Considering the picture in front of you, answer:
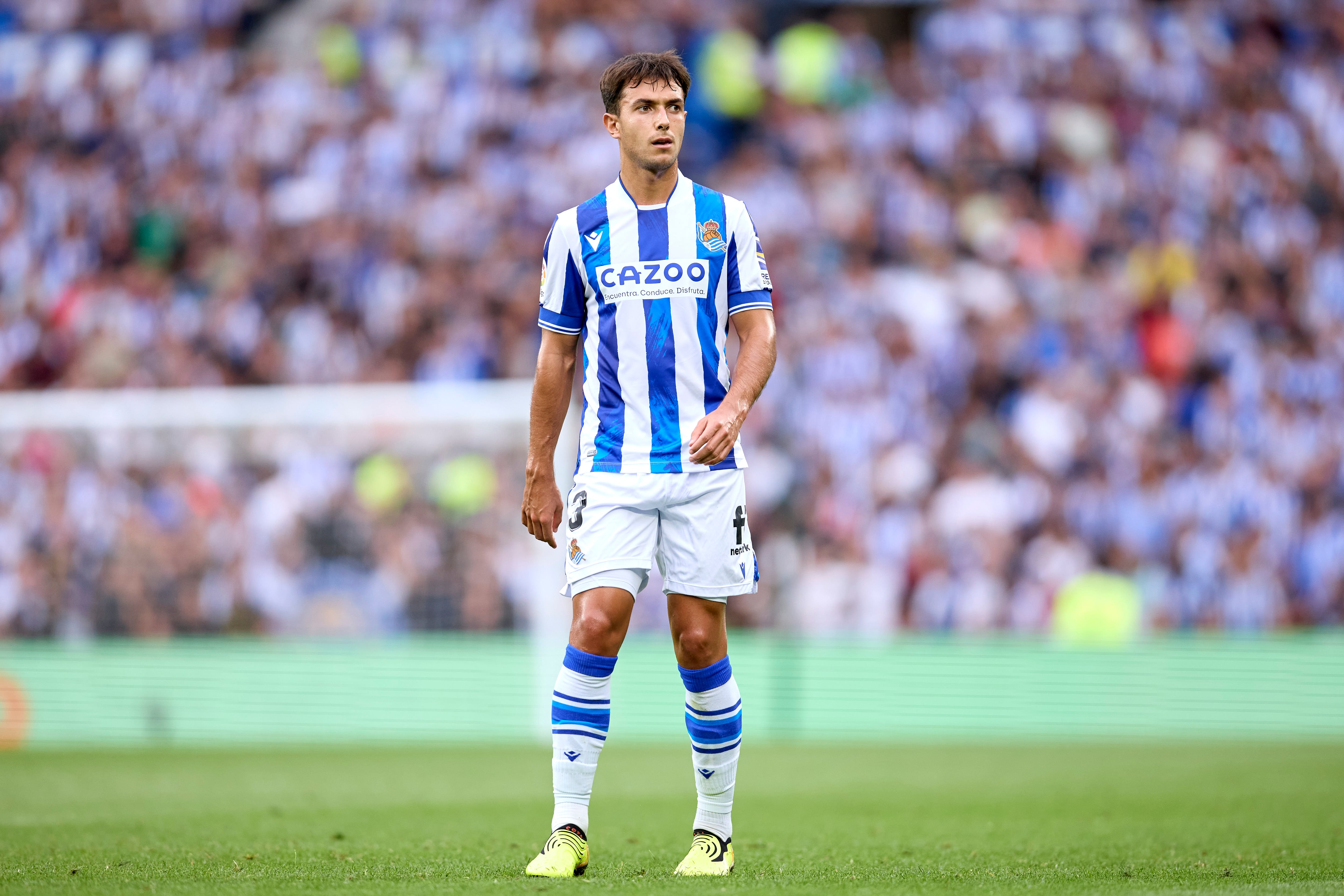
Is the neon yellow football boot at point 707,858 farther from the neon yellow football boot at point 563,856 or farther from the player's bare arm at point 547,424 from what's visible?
the player's bare arm at point 547,424

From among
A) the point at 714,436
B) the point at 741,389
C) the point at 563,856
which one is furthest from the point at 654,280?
the point at 563,856

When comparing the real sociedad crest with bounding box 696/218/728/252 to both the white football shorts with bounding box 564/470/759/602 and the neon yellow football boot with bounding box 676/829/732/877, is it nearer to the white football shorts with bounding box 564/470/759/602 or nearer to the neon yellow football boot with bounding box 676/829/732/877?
the white football shorts with bounding box 564/470/759/602

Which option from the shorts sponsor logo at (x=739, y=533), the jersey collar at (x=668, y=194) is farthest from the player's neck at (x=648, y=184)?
the shorts sponsor logo at (x=739, y=533)

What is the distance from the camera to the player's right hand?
17.7 ft

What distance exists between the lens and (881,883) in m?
4.89

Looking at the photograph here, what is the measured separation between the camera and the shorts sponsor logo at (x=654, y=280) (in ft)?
17.4

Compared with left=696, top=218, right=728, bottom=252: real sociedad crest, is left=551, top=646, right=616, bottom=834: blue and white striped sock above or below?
below

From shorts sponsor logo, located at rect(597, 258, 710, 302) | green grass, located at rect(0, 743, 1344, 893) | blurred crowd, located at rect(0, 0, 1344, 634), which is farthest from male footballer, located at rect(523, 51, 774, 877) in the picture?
blurred crowd, located at rect(0, 0, 1344, 634)

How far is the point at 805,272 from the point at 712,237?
1205 cm

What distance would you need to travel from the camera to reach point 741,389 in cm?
526

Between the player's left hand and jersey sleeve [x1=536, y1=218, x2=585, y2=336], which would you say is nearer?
the player's left hand

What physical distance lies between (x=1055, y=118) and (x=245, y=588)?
11185mm

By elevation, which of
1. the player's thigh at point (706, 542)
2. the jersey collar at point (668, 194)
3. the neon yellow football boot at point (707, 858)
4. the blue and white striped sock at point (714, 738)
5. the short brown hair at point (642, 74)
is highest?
the short brown hair at point (642, 74)

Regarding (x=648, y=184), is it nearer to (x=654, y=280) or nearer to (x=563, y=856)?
(x=654, y=280)
